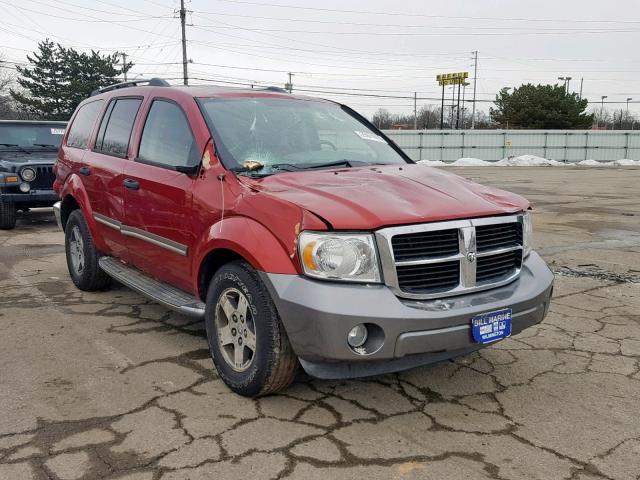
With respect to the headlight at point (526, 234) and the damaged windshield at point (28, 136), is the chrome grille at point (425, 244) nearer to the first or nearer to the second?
the headlight at point (526, 234)

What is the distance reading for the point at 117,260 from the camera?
5039 mm

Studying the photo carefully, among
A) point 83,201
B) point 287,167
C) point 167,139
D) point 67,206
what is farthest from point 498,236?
point 67,206

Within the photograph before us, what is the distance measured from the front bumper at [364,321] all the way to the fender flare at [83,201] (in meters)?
2.71

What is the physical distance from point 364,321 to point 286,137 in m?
1.70

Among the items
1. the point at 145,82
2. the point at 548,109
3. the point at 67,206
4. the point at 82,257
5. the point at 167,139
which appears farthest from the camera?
the point at 548,109

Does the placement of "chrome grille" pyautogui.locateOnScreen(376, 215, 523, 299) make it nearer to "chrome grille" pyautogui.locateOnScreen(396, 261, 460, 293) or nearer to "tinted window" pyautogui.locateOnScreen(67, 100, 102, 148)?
"chrome grille" pyautogui.locateOnScreen(396, 261, 460, 293)

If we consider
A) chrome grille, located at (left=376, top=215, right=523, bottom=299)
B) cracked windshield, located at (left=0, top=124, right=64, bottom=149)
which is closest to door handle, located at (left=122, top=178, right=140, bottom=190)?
chrome grille, located at (left=376, top=215, right=523, bottom=299)

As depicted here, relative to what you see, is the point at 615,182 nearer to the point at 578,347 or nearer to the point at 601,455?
the point at 578,347

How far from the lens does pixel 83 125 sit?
5.71 metres

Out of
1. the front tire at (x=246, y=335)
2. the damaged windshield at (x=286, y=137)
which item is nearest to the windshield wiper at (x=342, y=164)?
the damaged windshield at (x=286, y=137)

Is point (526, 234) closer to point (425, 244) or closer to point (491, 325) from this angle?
point (491, 325)

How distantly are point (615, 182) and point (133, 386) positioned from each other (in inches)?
842

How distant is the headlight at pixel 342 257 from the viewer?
288cm

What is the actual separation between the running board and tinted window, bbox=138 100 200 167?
88 centimetres
